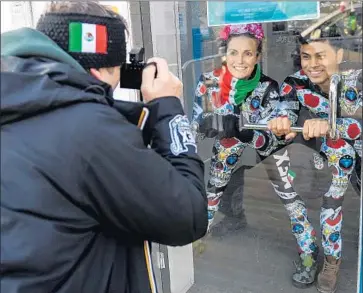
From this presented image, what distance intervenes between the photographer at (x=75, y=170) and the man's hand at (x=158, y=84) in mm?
78

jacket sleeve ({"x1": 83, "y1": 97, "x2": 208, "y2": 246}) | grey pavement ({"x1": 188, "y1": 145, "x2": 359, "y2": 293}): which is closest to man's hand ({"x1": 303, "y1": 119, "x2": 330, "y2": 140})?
grey pavement ({"x1": 188, "y1": 145, "x2": 359, "y2": 293})

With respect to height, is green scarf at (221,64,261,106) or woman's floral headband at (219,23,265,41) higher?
woman's floral headband at (219,23,265,41)

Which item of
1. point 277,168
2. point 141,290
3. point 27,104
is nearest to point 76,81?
point 27,104

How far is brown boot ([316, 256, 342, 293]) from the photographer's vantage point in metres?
2.41

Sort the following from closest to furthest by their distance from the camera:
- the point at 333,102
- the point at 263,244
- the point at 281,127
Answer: the point at 333,102 < the point at 281,127 < the point at 263,244

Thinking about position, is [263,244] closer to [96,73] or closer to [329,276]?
[329,276]

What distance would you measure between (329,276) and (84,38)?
1.82m

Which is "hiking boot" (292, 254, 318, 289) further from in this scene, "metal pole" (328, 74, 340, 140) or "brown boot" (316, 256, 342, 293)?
"metal pole" (328, 74, 340, 140)

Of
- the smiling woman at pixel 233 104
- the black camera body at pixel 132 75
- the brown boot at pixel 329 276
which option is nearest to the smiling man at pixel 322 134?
the brown boot at pixel 329 276

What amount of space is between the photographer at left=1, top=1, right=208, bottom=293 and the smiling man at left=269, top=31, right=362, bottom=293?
1136 mm

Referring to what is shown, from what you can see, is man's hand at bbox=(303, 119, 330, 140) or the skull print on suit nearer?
man's hand at bbox=(303, 119, 330, 140)

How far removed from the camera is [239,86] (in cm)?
248

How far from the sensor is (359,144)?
2.16 meters

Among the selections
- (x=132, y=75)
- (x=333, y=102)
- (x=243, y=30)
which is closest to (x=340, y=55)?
(x=333, y=102)
